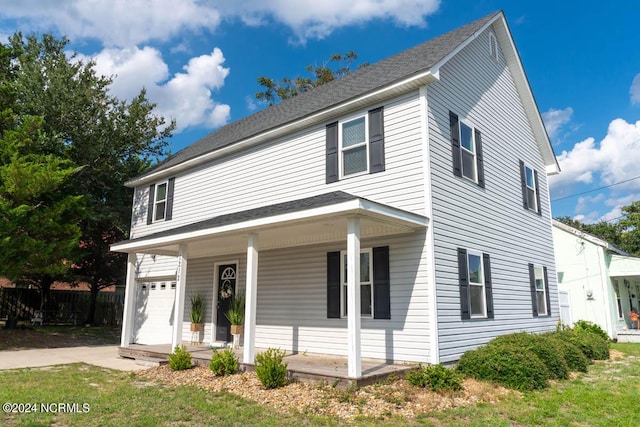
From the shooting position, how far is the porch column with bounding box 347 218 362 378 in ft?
22.6

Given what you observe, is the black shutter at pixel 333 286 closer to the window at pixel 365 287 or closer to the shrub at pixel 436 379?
the window at pixel 365 287

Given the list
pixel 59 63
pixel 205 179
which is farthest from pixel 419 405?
pixel 59 63

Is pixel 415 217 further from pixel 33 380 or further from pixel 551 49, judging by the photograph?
pixel 551 49

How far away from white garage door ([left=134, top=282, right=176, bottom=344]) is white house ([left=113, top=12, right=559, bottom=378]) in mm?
96

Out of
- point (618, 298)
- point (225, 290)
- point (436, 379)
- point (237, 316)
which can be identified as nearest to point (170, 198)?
point (225, 290)

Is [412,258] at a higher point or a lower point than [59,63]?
lower

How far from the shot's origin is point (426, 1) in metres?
13.5

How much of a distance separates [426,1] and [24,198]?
13561 mm

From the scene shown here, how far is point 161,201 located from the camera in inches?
601

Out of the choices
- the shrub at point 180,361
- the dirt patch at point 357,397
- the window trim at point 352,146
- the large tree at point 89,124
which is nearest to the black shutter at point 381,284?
the dirt patch at point 357,397

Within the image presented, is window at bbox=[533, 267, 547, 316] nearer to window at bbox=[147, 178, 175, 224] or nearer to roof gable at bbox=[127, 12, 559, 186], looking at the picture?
roof gable at bbox=[127, 12, 559, 186]

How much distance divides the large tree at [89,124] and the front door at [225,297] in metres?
5.98

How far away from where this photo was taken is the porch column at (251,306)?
851cm

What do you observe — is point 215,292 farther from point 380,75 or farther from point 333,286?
point 380,75
